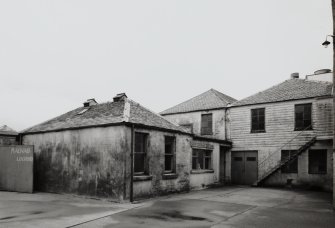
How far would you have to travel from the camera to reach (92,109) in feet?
55.8

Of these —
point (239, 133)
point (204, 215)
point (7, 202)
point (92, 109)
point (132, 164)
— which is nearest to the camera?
point (204, 215)

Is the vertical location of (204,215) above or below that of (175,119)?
below

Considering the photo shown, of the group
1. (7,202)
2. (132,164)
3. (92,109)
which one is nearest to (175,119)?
(92,109)

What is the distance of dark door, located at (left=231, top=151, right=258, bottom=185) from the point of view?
22.3m

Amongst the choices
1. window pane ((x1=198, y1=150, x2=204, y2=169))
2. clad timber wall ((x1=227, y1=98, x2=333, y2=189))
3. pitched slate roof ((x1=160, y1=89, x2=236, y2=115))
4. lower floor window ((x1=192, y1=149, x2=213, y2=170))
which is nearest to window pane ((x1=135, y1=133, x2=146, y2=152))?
lower floor window ((x1=192, y1=149, x2=213, y2=170))

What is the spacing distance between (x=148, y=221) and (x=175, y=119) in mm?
17449

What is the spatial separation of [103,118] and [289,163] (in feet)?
43.9

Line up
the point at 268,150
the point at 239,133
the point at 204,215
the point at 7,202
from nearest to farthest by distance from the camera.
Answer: the point at 204,215 → the point at 7,202 → the point at 268,150 → the point at 239,133

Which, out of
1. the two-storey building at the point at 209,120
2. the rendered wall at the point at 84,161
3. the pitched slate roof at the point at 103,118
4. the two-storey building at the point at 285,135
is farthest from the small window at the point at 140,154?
the two-storey building at the point at 285,135

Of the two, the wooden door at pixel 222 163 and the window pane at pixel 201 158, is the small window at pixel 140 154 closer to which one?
the window pane at pixel 201 158

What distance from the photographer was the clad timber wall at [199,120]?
23.9 m

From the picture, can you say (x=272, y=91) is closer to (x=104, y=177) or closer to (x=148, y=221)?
(x=104, y=177)

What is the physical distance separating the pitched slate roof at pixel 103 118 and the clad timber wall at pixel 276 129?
7.96m

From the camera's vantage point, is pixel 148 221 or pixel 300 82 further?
pixel 300 82
